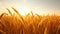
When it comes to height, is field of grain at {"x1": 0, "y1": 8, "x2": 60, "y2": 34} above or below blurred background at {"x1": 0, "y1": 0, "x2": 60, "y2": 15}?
below

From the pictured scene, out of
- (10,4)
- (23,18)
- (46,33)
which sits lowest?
(46,33)

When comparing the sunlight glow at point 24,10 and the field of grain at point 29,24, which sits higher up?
the sunlight glow at point 24,10

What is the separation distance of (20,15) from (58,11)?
29 centimetres

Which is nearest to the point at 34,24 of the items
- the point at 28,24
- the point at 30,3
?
→ the point at 28,24

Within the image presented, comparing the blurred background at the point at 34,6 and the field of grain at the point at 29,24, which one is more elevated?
the blurred background at the point at 34,6

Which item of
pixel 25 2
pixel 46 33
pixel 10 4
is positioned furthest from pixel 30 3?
pixel 46 33

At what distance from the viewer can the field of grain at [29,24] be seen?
1248mm

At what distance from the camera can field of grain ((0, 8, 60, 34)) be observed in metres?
1.25

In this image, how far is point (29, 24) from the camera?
4.11ft

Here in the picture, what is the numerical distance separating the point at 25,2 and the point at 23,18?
135mm

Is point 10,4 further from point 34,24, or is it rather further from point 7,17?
point 34,24

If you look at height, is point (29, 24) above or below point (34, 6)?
below

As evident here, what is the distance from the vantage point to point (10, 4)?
4.34 ft

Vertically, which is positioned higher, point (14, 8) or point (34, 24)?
point (14, 8)
